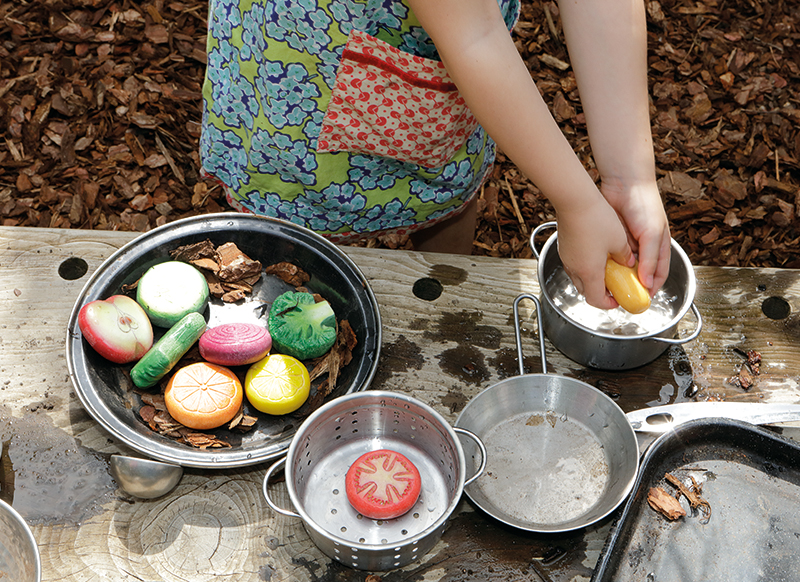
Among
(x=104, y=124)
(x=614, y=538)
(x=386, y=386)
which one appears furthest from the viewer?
(x=104, y=124)

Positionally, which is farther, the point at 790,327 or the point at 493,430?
the point at 790,327

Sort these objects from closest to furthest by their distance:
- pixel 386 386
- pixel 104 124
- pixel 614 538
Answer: pixel 614 538, pixel 386 386, pixel 104 124

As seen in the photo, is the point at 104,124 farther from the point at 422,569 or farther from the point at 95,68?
the point at 422,569

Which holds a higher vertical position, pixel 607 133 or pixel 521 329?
pixel 607 133

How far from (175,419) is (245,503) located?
160 mm

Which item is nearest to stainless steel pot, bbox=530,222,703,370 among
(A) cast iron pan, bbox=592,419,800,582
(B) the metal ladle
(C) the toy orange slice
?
(A) cast iron pan, bbox=592,419,800,582

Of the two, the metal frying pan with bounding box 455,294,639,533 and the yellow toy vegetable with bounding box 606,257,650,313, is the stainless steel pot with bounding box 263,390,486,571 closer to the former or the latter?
the metal frying pan with bounding box 455,294,639,533

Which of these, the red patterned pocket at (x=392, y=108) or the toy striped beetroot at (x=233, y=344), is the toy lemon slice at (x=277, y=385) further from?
the red patterned pocket at (x=392, y=108)

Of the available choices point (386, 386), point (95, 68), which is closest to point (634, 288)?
point (386, 386)

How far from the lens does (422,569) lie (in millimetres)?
909

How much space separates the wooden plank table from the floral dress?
0.15 metres

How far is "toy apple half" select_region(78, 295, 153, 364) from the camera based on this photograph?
3.19ft

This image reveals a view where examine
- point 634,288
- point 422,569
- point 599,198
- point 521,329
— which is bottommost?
point 422,569

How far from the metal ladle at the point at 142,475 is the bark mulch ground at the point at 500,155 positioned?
49.2 inches
